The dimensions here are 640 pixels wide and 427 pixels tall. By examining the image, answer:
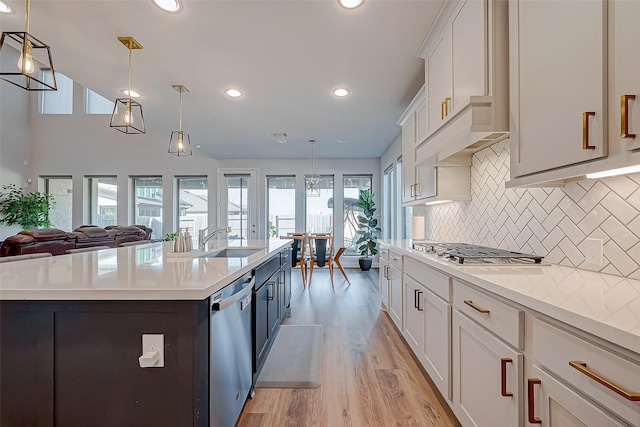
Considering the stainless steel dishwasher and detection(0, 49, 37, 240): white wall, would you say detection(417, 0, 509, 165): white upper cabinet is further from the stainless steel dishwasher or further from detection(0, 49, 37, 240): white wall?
detection(0, 49, 37, 240): white wall

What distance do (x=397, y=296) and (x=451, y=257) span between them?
49.3 inches

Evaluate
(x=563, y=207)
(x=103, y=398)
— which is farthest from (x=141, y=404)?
(x=563, y=207)

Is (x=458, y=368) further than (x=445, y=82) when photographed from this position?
No

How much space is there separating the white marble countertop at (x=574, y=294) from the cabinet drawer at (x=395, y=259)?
1146 mm

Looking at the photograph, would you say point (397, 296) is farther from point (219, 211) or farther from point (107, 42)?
point (219, 211)

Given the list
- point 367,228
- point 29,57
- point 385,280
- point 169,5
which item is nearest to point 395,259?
point 385,280

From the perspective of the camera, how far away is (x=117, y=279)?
46.8 inches

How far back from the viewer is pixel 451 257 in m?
1.64

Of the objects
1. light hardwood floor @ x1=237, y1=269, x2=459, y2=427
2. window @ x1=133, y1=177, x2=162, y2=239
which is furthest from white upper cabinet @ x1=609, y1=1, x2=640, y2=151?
window @ x1=133, y1=177, x2=162, y2=239

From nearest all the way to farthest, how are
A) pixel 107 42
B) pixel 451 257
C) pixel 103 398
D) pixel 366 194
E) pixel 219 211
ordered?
pixel 103 398
pixel 451 257
pixel 107 42
pixel 366 194
pixel 219 211

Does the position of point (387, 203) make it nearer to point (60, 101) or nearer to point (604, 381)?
point (604, 381)

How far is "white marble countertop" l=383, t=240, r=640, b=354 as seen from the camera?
0.68 m

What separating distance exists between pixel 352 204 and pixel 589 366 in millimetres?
6349

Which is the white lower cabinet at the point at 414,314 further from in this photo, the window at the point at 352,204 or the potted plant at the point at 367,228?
the window at the point at 352,204
